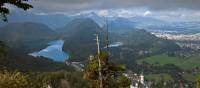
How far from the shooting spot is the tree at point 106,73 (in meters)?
30.5

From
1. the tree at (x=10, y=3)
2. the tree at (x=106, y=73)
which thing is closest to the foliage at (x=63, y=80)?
the tree at (x=106, y=73)

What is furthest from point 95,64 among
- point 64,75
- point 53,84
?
point 64,75

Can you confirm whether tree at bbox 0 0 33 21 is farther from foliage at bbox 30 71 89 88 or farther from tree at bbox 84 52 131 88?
foliage at bbox 30 71 89 88

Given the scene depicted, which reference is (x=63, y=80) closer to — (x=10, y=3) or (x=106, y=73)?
(x=106, y=73)

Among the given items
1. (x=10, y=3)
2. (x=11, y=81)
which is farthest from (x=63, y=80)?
(x=10, y=3)

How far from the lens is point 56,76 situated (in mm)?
192625

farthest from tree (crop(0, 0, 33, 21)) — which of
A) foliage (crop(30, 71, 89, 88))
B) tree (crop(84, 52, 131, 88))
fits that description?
foliage (crop(30, 71, 89, 88))

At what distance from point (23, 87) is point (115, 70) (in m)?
8.49

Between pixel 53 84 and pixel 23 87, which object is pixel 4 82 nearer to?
pixel 23 87

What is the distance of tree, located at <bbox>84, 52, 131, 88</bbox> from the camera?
30.5m

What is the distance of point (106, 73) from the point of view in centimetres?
3067

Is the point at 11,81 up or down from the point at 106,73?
down

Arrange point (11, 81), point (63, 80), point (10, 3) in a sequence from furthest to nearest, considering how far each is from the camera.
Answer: point (63, 80) → point (11, 81) → point (10, 3)

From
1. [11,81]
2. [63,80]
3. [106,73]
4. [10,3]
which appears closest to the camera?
[10,3]
